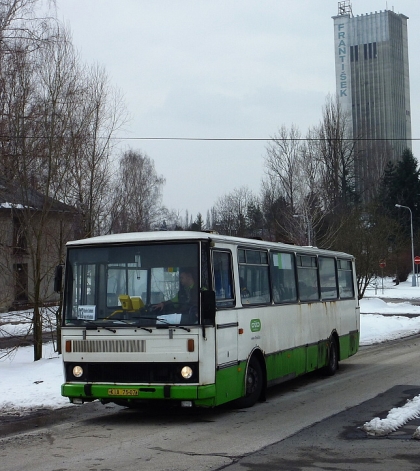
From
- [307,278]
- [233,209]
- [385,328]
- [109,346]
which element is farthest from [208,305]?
[233,209]

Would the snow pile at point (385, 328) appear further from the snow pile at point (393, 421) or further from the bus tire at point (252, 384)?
the snow pile at point (393, 421)

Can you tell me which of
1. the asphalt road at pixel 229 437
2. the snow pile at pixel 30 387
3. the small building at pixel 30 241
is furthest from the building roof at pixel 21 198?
the asphalt road at pixel 229 437

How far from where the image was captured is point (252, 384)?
11602mm

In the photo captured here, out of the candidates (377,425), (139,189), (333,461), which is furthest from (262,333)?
(139,189)

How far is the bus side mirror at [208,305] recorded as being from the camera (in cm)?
991

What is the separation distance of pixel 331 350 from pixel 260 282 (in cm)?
438

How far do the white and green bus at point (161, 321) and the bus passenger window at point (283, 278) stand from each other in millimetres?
1243

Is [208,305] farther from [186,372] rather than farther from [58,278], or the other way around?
[58,278]

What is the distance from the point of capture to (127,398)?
10.0 metres

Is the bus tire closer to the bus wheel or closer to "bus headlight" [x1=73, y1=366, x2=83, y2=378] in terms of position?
"bus headlight" [x1=73, y1=366, x2=83, y2=378]

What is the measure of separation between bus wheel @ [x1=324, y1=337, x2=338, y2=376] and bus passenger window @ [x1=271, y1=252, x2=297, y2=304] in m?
2.50

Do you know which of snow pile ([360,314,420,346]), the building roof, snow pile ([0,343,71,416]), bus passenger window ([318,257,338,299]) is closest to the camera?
snow pile ([0,343,71,416])

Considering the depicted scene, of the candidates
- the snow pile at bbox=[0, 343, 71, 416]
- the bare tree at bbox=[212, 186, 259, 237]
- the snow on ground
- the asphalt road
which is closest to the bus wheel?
the asphalt road

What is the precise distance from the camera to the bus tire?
11.4m
